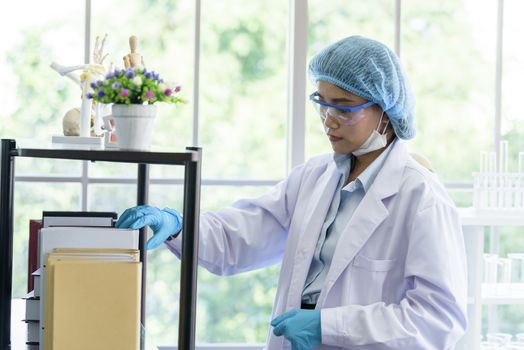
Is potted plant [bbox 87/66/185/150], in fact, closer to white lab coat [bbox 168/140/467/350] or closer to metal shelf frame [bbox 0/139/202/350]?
metal shelf frame [bbox 0/139/202/350]

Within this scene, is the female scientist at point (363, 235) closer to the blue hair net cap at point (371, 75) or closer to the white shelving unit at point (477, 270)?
the blue hair net cap at point (371, 75)

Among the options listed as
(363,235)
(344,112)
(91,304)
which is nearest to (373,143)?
(344,112)

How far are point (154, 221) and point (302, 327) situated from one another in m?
A: 0.42

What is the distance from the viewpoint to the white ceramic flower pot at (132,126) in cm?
173

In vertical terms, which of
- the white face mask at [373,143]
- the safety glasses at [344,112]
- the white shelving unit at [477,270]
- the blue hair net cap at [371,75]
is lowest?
the white shelving unit at [477,270]

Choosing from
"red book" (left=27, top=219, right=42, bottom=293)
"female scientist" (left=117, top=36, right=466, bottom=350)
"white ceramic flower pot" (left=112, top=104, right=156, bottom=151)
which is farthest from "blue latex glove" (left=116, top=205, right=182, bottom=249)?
"white ceramic flower pot" (left=112, top=104, right=156, bottom=151)

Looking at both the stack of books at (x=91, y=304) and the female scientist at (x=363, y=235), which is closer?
the stack of books at (x=91, y=304)

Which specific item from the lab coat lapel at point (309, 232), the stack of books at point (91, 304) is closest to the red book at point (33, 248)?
the stack of books at point (91, 304)

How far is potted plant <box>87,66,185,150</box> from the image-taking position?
5.69 feet

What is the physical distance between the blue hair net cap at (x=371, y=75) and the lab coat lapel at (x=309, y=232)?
23 cm

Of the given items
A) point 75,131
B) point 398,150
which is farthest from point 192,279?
point 398,150

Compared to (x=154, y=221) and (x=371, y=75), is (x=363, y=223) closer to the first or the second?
(x=371, y=75)

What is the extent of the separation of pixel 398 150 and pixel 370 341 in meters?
0.50

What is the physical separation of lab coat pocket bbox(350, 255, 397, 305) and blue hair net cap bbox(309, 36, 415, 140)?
0.35m
